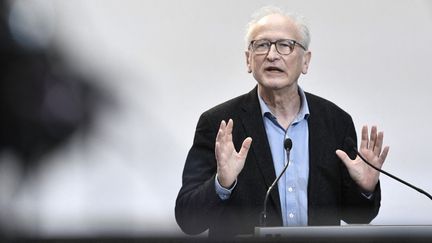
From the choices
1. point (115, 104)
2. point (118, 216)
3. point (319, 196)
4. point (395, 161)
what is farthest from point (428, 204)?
point (115, 104)

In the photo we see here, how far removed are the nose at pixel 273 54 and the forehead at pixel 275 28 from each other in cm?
3

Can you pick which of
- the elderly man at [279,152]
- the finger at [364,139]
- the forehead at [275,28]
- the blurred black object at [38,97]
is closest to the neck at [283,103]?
the elderly man at [279,152]

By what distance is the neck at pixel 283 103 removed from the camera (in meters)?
1.90

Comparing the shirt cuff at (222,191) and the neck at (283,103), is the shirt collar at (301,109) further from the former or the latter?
the shirt cuff at (222,191)

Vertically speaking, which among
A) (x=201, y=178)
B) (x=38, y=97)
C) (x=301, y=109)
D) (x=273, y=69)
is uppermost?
(x=273, y=69)

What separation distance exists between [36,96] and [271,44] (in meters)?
1.55

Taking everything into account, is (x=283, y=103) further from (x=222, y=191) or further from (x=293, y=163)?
(x=222, y=191)

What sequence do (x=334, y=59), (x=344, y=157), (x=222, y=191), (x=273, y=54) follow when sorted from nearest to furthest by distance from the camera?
(x=222, y=191) → (x=344, y=157) → (x=273, y=54) → (x=334, y=59)

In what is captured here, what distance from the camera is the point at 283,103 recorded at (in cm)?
191

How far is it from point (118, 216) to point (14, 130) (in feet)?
0.59

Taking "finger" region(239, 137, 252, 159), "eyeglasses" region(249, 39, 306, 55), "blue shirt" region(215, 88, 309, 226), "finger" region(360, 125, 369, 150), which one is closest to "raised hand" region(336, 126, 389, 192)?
"finger" region(360, 125, 369, 150)

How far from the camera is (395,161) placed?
226cm

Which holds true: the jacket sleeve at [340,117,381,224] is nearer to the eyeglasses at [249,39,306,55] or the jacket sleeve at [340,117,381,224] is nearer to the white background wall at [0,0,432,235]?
the white background wall at [0,0,432,235]

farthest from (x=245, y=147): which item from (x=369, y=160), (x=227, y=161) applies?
(x=369, y=160)
